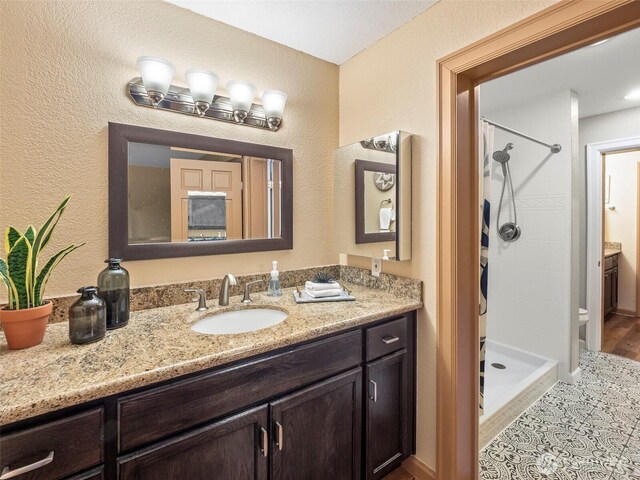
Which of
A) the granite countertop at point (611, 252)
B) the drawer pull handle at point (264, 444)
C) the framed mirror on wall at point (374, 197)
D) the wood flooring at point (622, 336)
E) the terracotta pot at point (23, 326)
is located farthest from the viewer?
the granite countertop at point (611, 252)

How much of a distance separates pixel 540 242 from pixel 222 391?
2.75m

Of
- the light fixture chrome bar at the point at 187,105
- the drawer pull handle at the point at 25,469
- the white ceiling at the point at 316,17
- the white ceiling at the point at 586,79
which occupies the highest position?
the white ceiling at the point at 586,79

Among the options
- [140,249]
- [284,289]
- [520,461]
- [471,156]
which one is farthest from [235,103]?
[520,461]

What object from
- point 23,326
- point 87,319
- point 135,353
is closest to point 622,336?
point 135,353

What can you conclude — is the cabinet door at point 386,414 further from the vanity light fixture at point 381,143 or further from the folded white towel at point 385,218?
the vanity light fixture at point 381,143

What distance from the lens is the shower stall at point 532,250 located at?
2494 millimetres

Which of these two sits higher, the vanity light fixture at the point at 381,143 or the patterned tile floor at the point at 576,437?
the vanity light fixture at the point at 381,143

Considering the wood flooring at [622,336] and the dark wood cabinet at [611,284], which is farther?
the dark wood cabinet at [611,284]

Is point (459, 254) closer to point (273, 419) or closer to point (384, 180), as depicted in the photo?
point (384, 180)

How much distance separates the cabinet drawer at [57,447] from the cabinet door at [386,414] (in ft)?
3.15

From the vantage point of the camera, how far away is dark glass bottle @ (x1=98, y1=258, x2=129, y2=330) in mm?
1175

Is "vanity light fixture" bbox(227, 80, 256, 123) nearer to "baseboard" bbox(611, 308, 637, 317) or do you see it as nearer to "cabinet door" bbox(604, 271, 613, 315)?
"cabinet door" bbox(604, 271, 613, 315)

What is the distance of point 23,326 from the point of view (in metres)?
0.98

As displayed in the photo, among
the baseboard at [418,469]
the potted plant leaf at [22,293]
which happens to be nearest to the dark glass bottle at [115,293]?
the potted plant leaf at [22,293]
